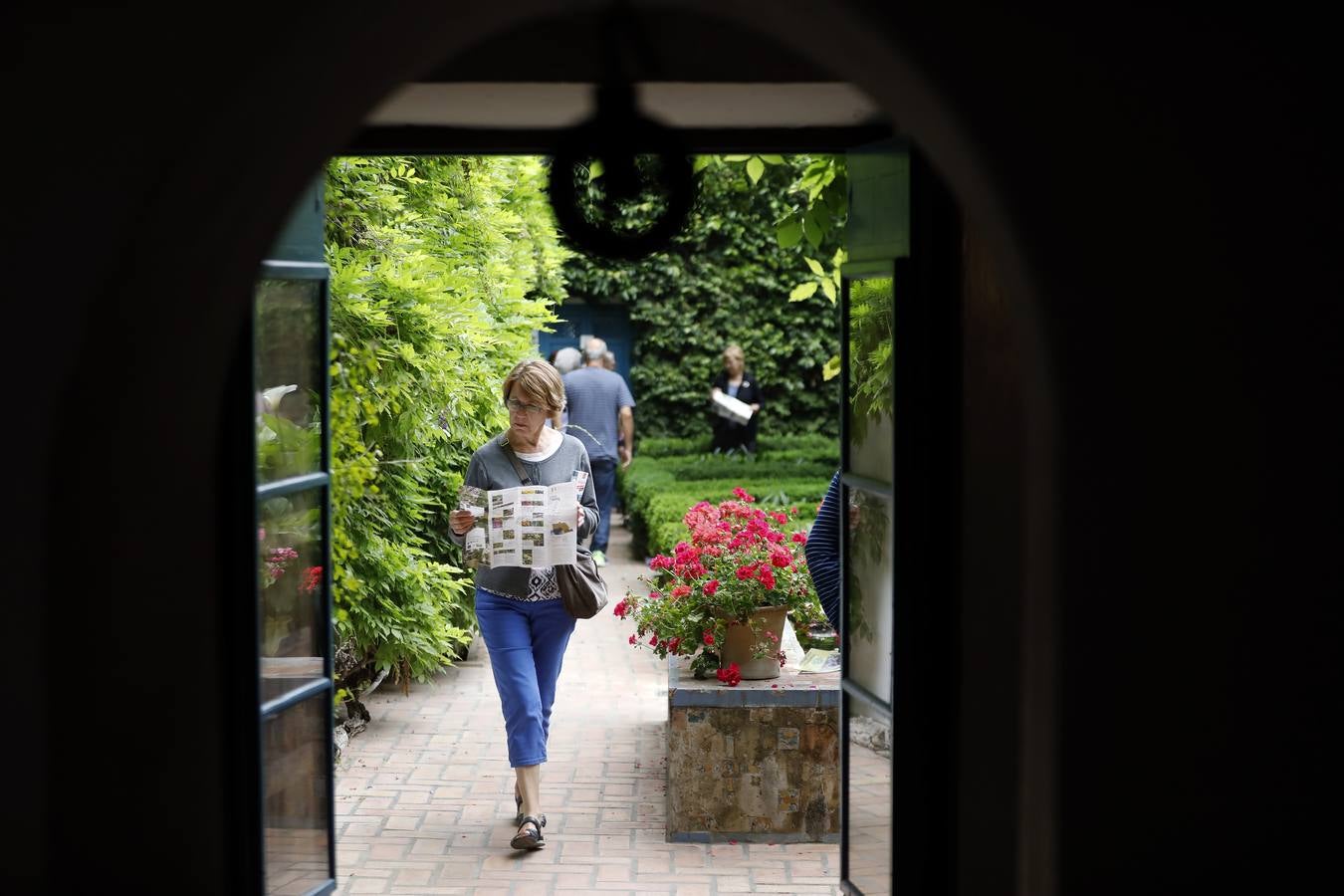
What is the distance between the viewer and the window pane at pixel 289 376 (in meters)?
4.20

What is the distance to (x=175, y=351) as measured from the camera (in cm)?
299

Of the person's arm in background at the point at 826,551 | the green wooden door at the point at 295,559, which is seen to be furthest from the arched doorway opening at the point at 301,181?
the person's arm in background at the point at 826,551

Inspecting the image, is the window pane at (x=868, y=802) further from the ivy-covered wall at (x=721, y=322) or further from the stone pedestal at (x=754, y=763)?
the ivy-covered wall at (x=721, y=322)

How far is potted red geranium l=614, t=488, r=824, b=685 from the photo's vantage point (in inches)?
249

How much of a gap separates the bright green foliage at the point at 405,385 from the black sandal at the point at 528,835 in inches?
52.6

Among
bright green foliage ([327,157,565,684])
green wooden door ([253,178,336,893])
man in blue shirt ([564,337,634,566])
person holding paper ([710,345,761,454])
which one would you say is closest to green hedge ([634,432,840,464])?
person holding paper ([710,345,761,454])

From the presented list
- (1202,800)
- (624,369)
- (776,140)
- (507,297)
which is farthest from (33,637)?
(624,369)

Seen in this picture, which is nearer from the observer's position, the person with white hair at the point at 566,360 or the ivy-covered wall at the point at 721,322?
the person with white hair at the point at 566,360

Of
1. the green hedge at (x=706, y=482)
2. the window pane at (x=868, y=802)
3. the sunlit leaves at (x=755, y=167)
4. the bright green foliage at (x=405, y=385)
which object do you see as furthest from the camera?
the green hedge at (x=706, y=482)

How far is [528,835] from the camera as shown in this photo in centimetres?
610

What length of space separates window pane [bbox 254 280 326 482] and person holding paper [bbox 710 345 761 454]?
11315mm

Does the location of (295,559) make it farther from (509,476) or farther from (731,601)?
(731,601)

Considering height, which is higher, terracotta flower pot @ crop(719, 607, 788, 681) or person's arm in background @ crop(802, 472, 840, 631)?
person's arm in background @ crop(802, 472, 840, 631)

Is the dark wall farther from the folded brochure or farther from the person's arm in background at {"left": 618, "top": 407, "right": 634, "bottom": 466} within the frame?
the person's arm in background at {"left": 618, "top": 407, "right": 634, "bottom": 466}
